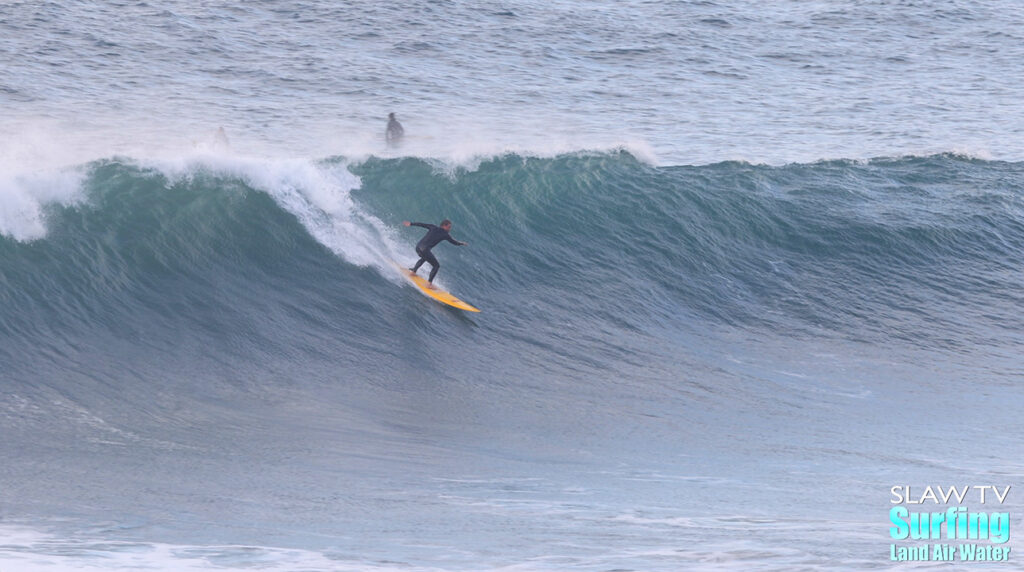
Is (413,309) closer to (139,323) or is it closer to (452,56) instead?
(139,323)

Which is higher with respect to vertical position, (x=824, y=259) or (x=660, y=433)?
(x=824, y=259)

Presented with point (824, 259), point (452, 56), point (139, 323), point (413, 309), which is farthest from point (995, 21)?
point (139, 323)

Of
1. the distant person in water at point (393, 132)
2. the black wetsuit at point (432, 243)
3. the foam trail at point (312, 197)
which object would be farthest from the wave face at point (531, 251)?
the distant person in water at point (393, 132)

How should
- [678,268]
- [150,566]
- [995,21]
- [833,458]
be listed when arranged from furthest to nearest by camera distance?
[995,21]
[678,268]
[833,458]
[150,566]

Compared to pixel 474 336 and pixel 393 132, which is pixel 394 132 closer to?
pixel 393 132

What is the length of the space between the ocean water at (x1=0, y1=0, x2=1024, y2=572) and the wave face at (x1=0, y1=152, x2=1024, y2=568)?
53mm

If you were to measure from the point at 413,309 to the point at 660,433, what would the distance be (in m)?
3.94

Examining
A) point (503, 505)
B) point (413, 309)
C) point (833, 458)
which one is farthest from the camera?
point (413, 309)

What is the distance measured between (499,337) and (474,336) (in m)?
0.32

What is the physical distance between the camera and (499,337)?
15.2 metres

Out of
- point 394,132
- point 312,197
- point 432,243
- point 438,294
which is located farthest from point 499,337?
point 394,132

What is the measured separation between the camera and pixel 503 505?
34.2 feet

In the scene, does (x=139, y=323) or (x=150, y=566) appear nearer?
(x=150, y=566)

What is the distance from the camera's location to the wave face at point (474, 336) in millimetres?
10969
